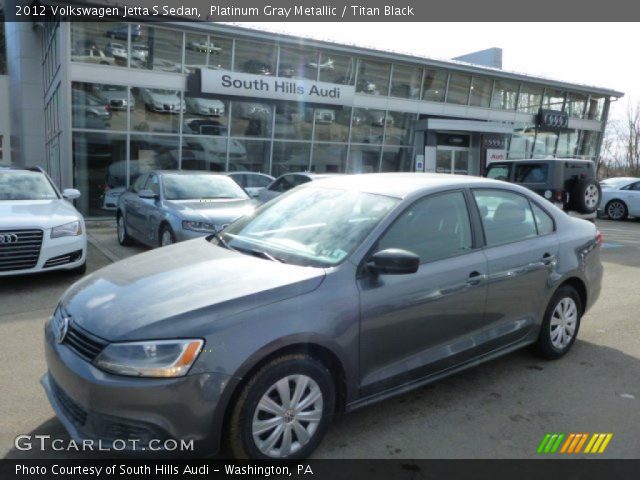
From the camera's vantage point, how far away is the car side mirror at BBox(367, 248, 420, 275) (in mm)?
3047

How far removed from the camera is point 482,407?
3.67m

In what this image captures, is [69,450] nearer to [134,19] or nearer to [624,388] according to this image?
[624,388]

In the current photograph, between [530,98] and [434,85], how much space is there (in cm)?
605

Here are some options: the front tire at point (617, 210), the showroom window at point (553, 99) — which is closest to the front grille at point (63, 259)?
the front tire at point (617, 210)

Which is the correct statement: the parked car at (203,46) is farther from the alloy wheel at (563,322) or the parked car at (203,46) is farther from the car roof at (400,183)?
the alloy wheel at (563,322)

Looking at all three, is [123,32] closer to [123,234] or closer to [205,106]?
[205,106]

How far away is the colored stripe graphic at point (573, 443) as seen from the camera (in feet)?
10.4

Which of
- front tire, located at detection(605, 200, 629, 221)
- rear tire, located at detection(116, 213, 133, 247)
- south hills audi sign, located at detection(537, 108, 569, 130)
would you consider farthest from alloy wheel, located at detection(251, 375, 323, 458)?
south hills audi sign, located at detection(537, 108, 569, 130)

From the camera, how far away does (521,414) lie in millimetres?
3586

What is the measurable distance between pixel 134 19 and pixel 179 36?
1.50 meters

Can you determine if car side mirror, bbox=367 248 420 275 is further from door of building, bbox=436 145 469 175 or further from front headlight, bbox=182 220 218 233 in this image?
door of building, bbox=436 145 469 175

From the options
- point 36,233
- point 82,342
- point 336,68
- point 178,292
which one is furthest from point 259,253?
point 336,68

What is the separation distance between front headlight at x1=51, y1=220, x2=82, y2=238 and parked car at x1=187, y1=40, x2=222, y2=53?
1080cm

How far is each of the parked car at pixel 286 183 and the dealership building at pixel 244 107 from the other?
558 cm
